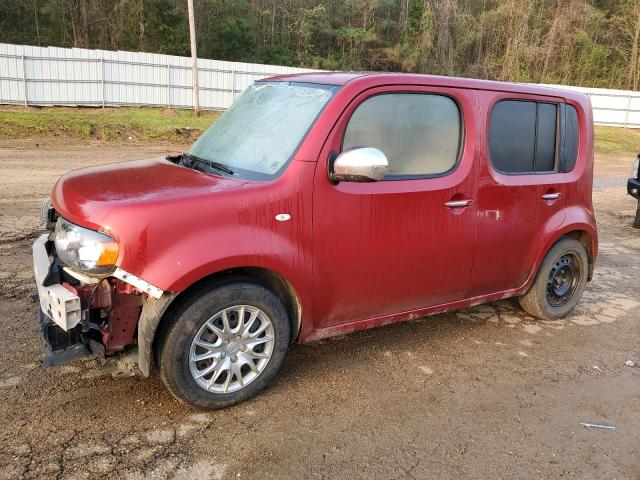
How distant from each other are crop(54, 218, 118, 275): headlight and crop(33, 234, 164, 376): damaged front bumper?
0.07 metres

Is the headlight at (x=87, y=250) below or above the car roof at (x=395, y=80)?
below

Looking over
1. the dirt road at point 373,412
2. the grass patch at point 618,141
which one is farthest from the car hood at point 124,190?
the grass patch at point 618,141

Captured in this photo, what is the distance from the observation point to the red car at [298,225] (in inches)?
120

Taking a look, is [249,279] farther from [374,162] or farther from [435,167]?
[435,167]

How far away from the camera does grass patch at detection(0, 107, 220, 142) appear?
18.2m

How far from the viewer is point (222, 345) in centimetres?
329

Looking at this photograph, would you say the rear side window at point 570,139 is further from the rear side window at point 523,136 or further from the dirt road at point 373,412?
the dirt road at point 373,412

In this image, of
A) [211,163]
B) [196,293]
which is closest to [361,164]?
[211,163]

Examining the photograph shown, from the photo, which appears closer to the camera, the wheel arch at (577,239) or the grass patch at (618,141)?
the wheel arch at (577,239)

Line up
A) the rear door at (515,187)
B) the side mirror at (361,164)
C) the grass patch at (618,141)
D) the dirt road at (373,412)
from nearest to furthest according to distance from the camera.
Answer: the dirt road at (373,412) < the side mirror at (361,164) < the rear door at (515,187) < the grass patch at (618,141)

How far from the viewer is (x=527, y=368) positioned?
13.8ft

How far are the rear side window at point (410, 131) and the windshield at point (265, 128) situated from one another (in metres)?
0.31

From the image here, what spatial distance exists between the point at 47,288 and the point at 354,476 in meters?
1.87

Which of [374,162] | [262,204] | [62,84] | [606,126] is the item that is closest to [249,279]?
[262,204]
